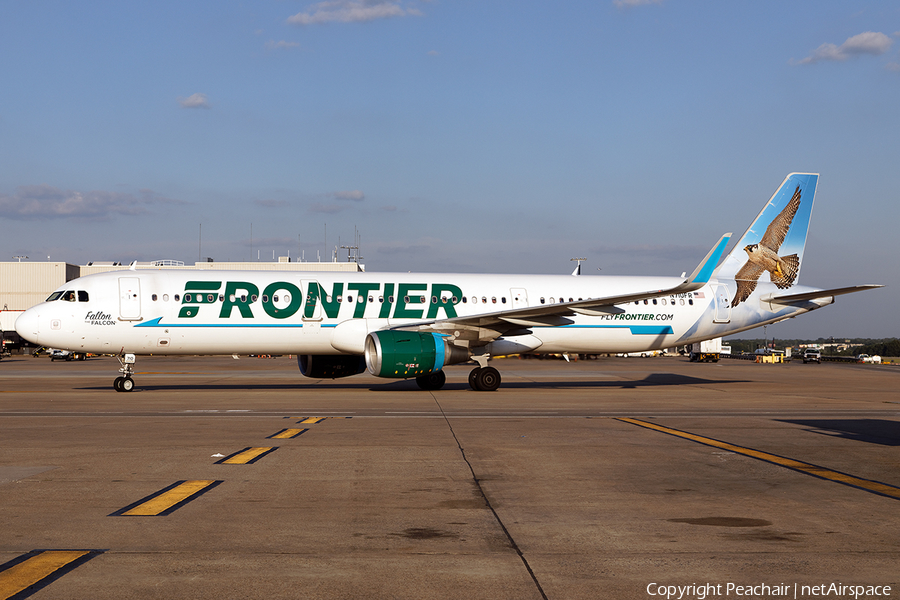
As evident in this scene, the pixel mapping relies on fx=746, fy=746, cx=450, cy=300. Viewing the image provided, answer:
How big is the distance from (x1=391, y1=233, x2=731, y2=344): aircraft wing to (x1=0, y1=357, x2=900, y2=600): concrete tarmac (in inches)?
282

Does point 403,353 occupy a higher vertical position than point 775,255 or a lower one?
lower

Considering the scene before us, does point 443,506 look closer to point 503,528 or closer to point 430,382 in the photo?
point 503,528

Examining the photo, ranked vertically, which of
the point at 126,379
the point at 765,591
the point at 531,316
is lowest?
the point at 765,591

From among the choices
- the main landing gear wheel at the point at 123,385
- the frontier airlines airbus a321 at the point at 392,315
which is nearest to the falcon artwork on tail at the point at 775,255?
the frontier airlines airbus a321 at the point at 392,315

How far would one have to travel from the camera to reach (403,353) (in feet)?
70.4

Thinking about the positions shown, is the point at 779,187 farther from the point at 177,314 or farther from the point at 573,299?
the point at 177,314

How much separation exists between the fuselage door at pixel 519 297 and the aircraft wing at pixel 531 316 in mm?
1864

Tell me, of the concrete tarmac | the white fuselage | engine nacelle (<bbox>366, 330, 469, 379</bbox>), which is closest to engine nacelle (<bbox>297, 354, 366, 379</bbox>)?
the white fuselage

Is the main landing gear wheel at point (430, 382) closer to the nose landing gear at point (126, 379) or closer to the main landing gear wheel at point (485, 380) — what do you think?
the main landing gear wheel at point (485, 380)

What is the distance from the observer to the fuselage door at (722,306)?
92.4ft

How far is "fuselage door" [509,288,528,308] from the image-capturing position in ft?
86.8

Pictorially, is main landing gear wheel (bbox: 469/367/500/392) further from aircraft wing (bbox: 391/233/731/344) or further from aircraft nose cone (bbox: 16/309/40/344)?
aircraft nose cone (bbox: 16/309/40/344)

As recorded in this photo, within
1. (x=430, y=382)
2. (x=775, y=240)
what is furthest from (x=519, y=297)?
(x=775, y=240)

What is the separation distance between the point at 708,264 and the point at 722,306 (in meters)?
4.01
